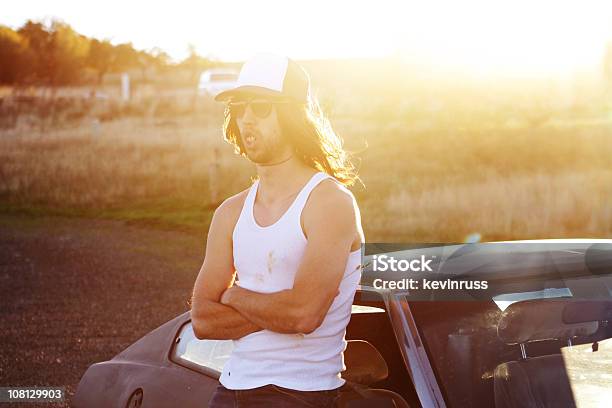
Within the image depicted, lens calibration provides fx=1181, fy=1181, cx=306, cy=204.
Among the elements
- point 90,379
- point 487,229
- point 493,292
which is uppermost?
point 493,292

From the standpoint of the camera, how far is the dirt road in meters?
8.05

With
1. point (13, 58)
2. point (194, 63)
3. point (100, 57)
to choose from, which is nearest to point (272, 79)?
point (13, 58)

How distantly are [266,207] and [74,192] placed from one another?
20923mm

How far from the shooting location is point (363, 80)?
37031 mm

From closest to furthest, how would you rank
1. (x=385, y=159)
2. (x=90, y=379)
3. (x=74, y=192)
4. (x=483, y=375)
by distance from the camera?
(x=483, y=375)
(x=90, y=379)
(x=74, y=192)
(x=385, y=159)

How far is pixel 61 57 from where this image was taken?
36.9 meters

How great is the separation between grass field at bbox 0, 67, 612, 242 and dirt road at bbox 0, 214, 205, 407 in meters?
2.05

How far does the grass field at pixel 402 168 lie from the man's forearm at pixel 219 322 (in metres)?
14.1

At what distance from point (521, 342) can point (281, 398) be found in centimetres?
72

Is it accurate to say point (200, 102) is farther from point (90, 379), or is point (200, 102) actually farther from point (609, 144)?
point (90, 379)

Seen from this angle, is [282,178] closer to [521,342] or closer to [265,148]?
[265,148]

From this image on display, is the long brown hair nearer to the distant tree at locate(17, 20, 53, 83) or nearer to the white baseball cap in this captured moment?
the white baseball cap

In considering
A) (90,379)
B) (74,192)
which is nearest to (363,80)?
(74,192)

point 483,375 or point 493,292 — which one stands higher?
point 493,292
